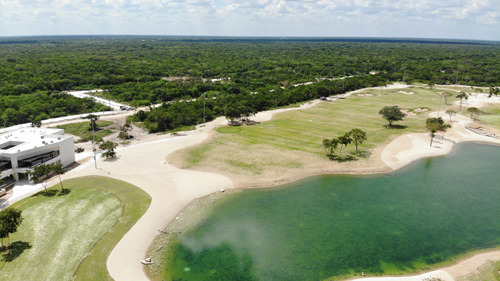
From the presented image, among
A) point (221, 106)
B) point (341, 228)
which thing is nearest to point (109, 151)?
point (221, 106)

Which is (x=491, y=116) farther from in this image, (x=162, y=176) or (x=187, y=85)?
(x=187, y=85)

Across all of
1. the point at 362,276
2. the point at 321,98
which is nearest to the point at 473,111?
the point at 321,98

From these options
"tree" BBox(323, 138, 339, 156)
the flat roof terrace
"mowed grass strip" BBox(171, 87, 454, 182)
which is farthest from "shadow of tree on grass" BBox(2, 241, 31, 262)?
"tree" BBox(323, 138, 339, 156)

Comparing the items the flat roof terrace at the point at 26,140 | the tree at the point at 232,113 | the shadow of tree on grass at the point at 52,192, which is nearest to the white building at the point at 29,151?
the flat roof terrace at the point at 26,140

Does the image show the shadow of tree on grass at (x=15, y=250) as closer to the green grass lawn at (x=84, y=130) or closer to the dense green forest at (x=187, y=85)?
the green grass lawn at (x=84, y=130)

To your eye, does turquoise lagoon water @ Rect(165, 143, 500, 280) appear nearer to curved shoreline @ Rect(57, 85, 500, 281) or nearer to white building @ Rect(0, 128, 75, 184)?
curved shoreline @ Rect(57, 85, 500, 281)

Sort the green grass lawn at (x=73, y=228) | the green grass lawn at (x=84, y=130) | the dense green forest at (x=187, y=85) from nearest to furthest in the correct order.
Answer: the green grass lawn at (x=73, y=228) < the green grass lawn at (x=84, y=130) < the dense green forest at (x=187, y=85)
